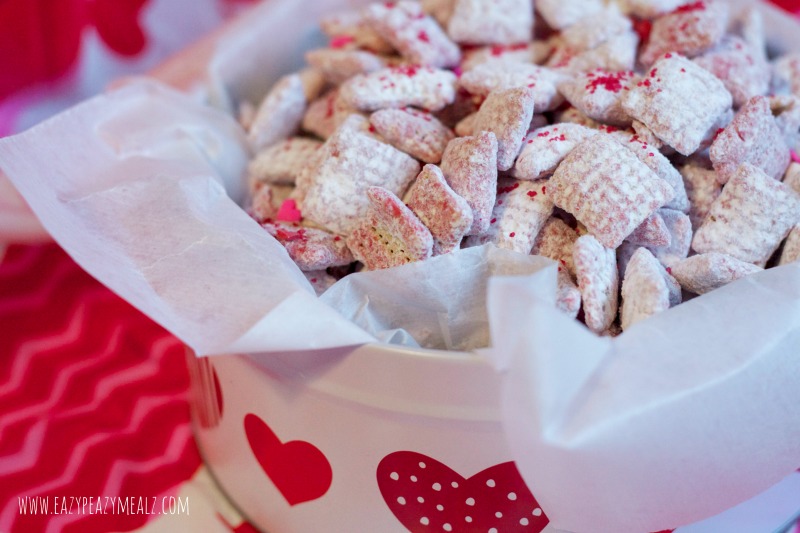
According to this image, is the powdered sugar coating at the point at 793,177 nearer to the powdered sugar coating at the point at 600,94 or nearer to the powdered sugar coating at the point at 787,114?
Answer: the powdered sugar coating at the point at 787,114

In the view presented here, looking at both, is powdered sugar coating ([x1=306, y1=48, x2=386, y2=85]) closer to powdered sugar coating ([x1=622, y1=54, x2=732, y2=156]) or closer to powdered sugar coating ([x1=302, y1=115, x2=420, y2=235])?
→ powdered sugar coating ([x1=302, y1=115, x2=420, y2=235])

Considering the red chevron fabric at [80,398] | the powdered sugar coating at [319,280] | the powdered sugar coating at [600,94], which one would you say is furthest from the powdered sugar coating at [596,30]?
the red chevron fabric at [80,398]

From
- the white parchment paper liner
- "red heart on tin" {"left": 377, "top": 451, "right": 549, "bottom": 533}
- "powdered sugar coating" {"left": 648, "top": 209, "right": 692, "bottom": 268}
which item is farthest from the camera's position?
"powdered sugar coating" {"left": 648, "top": 209, "right": 692, "bottom": 268}

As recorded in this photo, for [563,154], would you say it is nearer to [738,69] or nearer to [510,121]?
[510,121]

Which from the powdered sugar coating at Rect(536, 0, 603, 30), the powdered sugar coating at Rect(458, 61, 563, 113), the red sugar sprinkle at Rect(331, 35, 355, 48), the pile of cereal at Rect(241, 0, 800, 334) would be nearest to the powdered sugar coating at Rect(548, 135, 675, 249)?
the pile of cereal at Rect(241, 0, 800, 334)

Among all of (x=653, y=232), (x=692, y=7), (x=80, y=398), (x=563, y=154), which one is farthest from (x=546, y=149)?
(x=80, y=398)

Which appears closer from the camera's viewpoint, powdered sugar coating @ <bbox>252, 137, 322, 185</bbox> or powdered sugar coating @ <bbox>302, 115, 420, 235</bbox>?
powdered sugar coating @ <bbox>302, 115, 420, 235</bbox>
